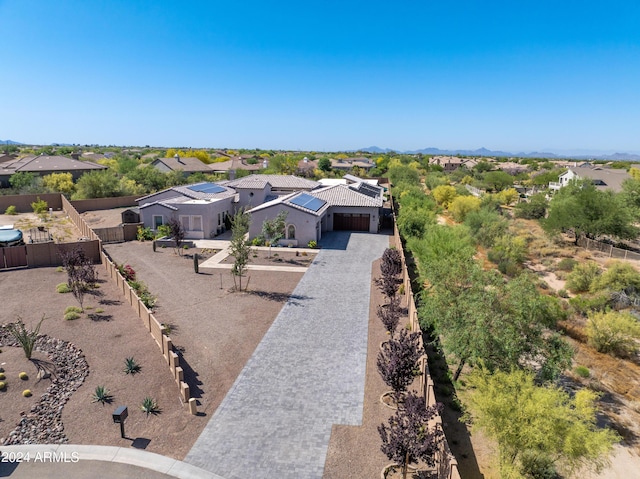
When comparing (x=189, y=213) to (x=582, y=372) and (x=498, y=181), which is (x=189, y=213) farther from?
(x=498, y=181)

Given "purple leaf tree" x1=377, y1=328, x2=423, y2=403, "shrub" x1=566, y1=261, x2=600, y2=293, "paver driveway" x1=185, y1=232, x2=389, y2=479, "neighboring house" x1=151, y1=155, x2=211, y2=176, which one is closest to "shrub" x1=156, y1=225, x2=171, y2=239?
"paver driveway" x1=185, y1=232, x2=389, y2=479

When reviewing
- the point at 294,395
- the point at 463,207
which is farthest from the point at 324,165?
the point at 294,395

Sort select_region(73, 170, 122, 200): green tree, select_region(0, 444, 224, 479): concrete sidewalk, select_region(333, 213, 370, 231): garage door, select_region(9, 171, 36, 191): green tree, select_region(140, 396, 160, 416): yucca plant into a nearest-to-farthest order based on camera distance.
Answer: select_region(0, 444, 224, 479): concrete sidewalk < select_region(140, 396, 160, 416): yucca plant < select_region(333, 213, 370, 231): garage door < select_region(73, 170, 122, 200): green tree < select_region(9, 171, 36, 191): green tree

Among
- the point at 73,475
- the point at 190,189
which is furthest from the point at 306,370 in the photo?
the point at 190,189

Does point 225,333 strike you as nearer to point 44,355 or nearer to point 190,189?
point 44,355

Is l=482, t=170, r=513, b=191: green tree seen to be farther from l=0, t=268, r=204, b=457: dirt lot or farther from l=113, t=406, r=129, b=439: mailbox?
l=113, t=406, r=129, b=439: mailbox

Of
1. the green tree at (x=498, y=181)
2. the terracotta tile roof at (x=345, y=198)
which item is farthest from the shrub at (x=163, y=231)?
the green tree at (x=498, y=181)

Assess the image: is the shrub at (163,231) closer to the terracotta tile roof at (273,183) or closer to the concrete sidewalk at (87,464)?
the terracotta tile roof at (273,183)
